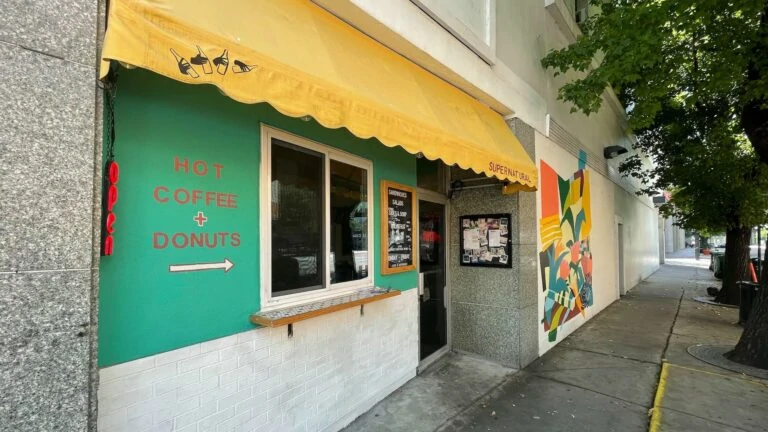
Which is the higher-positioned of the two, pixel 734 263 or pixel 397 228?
pixel 397 228

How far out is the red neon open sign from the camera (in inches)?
79.9

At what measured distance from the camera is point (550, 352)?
6.27 metres

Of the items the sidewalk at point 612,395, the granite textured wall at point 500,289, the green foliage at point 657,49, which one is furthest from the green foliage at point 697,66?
the sidewalk at point 612,395

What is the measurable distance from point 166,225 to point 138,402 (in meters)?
1.06

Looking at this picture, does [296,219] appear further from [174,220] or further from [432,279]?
[432,279]

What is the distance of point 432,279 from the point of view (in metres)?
5.63

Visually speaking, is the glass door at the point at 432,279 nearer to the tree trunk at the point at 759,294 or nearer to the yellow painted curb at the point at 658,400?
the yellow painted curb at the point at 658,400

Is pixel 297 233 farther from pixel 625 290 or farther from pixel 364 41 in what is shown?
pixel 625 290

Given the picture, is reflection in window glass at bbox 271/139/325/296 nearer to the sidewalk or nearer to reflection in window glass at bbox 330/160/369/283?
reflection in window glass at bbox 330/160/369/283

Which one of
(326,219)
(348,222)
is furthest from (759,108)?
(326,219)

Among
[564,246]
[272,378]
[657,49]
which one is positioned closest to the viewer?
[272,378]

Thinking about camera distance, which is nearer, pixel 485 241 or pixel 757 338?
pixel 757 338

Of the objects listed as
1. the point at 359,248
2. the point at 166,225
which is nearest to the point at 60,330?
the point at 166,225

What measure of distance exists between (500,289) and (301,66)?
4.27 m
